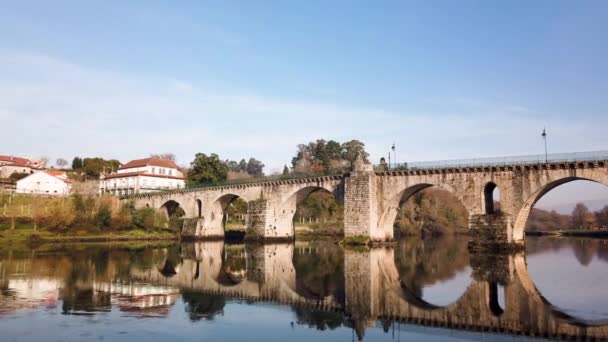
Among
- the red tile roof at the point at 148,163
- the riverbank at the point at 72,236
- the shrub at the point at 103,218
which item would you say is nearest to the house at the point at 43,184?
the red tile roof at the point at 148,163

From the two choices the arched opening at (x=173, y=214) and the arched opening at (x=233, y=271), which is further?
the arched opening at (x=173, y=214)

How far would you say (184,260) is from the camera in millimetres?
A: 37281

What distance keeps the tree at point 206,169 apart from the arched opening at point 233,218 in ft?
17.6

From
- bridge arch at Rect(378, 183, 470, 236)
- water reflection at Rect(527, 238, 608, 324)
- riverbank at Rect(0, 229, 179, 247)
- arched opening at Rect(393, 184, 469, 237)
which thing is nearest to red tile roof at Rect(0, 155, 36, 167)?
riverbank at Rect(0, 229, 179, 247)

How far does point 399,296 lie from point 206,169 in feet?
215

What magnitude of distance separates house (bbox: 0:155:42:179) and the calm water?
87067 millimetres

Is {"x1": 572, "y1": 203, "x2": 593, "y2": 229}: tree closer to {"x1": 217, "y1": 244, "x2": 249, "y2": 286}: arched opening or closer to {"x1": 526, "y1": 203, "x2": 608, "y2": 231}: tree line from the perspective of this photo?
{"x1": 526, "y1": 203, "x2": 608, "y2": 231}: tree line

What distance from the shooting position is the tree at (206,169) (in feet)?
267

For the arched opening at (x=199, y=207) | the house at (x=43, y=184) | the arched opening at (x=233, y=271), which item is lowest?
the arched opening at (x=233, y=271)

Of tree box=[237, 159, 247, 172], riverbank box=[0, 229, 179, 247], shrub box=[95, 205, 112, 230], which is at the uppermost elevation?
tree box=[237, 159, 247, 172]

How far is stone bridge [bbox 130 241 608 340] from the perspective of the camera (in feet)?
48.0

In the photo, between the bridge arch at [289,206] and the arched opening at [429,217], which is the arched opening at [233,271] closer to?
the bridge arch at [289,206]

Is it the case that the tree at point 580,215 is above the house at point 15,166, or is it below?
below

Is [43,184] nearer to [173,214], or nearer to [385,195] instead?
[173,214]
